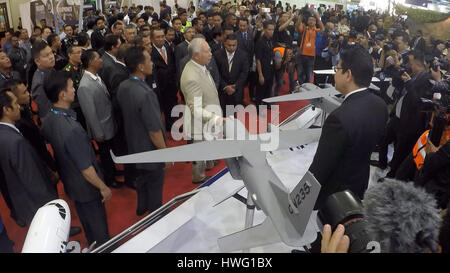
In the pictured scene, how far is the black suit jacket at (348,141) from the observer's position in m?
1.99

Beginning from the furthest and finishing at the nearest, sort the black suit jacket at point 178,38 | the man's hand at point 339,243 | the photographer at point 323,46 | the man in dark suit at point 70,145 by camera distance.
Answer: the photographer at point 323,46, the black suit jacket at point 178,38, the man in dark suit at point 70,145, the man's hand at point 339,243

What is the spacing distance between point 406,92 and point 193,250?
9.64 ft

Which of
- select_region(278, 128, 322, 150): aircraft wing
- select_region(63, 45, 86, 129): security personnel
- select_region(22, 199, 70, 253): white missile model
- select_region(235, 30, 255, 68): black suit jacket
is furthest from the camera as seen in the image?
select_region(235, 30, 255, 68): black suit jacket

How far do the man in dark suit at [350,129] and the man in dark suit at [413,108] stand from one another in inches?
66.5

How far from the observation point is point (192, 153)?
2219 mm

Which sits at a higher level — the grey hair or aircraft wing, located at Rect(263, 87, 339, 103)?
the grey hair

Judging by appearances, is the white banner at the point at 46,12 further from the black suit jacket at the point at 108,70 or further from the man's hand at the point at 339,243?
the man's hand at the point at 339,243

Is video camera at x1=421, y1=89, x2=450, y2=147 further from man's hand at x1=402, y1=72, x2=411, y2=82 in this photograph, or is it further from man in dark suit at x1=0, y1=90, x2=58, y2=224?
man in dark suit at x1=0, y1=90, x2=58, y2=224

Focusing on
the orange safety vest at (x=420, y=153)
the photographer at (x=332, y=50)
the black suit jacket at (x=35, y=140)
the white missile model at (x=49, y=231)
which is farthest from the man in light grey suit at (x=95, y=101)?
the photographer at (x=332, y=50)

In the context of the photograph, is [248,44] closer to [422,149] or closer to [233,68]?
[233,68]

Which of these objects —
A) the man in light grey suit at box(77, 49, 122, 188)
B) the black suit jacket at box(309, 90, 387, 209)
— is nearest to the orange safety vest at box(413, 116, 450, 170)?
the black suit jacket at box(309, 90, 387, 209)

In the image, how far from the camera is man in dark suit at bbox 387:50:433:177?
11.3ft

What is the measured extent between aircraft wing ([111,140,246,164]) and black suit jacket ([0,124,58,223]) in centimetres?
68

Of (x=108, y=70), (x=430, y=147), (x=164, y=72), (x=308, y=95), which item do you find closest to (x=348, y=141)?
(x=430, y=147)
